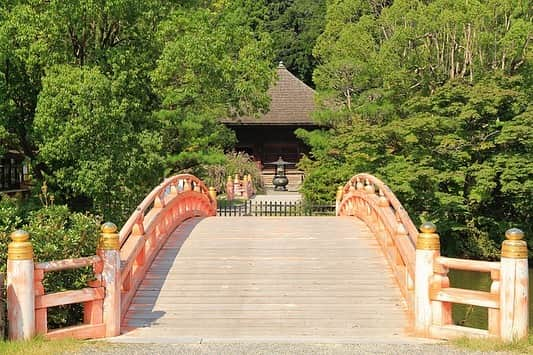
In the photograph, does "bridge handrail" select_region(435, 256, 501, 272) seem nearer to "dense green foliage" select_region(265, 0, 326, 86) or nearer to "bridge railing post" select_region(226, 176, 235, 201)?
"bridge railing post" select_region(226, 176, 235, 201)

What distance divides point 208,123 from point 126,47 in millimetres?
5227

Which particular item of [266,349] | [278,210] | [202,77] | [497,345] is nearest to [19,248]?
[266,349]

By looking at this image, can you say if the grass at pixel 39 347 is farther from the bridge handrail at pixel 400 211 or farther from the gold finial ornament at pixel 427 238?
the bridge handrail at pixel 400 211

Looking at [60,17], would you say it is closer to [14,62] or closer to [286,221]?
[14,62]

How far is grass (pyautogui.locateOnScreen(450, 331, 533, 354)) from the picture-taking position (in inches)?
279

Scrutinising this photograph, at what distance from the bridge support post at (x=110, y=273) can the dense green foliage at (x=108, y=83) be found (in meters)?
8.83

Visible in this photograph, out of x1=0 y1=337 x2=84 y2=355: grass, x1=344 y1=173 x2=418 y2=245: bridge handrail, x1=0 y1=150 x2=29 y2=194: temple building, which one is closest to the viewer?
x1=0 y1=337 x2=84 y2=355: grass

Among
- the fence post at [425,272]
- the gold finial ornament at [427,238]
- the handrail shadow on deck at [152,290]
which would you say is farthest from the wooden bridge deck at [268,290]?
the gold finial ornament at [427,238]

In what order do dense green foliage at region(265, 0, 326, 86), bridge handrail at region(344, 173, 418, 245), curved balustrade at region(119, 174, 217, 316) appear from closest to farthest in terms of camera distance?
1. curved balustrade at region(119, 174, 217, 316)
2. bridge handrail at region(344, 173, 418, 245)
3. dense green foliage at region(265, 0, 326, 86)

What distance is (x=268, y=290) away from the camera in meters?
10.0

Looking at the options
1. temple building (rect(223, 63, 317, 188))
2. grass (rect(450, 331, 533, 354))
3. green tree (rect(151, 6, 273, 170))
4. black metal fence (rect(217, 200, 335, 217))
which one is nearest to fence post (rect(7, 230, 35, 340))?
grass (rect(450, 331, 533, 354))

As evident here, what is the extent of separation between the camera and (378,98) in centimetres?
2358

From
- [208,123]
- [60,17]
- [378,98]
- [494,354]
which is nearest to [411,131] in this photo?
[378,98]

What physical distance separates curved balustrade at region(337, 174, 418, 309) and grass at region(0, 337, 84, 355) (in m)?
4.48
